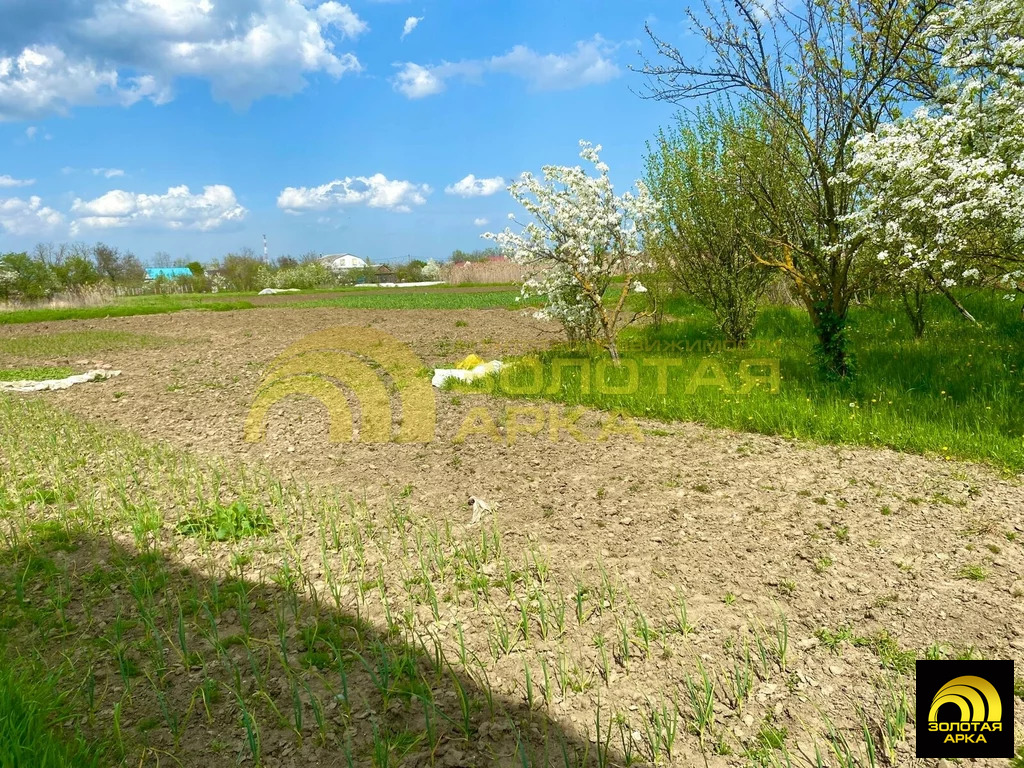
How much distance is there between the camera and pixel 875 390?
6117 millimetres

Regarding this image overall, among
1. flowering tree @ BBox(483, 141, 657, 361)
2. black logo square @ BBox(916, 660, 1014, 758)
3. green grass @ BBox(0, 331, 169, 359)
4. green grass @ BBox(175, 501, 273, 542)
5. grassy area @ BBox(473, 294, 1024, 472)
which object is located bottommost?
black logo square @ BBox(916, 660, 1014, 758)

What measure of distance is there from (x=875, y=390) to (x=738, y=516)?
3.31m

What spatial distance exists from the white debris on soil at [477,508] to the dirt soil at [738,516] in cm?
11

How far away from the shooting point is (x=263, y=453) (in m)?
5.73

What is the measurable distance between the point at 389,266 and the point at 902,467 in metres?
64.8

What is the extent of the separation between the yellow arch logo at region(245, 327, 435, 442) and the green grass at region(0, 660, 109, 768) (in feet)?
11.4

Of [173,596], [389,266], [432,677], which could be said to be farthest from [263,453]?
[389,266]

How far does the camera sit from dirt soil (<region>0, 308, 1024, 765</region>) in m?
2.76

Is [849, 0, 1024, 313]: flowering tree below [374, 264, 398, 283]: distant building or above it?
below

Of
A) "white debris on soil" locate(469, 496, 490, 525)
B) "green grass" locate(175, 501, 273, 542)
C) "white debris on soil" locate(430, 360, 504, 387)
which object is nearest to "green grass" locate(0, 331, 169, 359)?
"white debris on soil" locate(430, 360, 504, 387)

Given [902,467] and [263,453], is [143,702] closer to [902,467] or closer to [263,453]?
[263,453]

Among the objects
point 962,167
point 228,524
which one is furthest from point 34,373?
point 962,167

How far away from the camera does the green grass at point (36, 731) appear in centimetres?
211

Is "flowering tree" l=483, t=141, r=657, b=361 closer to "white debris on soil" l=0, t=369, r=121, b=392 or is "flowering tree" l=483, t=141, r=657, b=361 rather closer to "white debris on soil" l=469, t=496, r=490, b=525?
"white debris on soil" l=469, t=496, r=490, b=525
